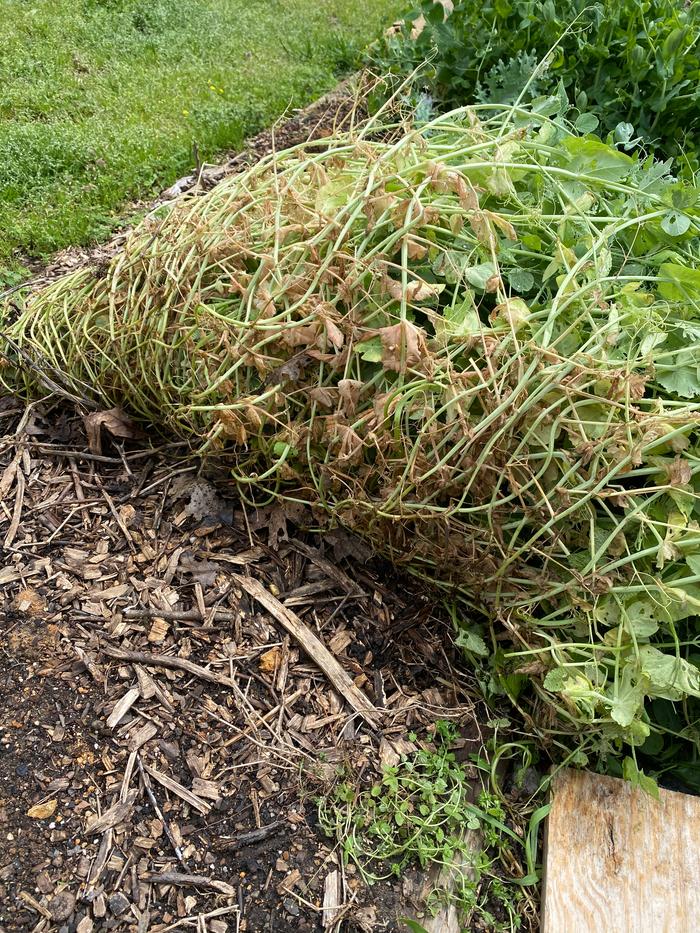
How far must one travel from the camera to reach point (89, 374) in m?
2.33

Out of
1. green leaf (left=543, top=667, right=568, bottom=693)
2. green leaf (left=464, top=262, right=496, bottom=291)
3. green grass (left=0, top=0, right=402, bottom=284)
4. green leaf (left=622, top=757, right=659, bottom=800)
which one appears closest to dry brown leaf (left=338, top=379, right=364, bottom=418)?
green leaf (left=464, top=262, right=496, bottom=291)

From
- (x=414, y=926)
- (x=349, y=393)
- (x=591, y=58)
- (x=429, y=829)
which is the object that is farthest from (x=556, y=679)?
(x=591, y=58)

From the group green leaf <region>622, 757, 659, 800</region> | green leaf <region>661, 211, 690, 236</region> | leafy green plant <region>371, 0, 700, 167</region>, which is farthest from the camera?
leafy green plant <region>371, 0, 700, 167</region>

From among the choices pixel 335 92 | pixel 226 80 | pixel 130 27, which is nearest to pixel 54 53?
pixel 130 27

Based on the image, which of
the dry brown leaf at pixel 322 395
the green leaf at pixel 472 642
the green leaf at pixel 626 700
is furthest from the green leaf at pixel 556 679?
the dry brown leaf at pixel 322 395

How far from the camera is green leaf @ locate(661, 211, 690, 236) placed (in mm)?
1860

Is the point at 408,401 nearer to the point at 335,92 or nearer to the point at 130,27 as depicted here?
the point at 335,92

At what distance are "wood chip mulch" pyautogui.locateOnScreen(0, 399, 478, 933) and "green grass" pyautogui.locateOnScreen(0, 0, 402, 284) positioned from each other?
161 centimetres

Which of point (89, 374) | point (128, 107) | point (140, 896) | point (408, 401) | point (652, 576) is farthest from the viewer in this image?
point (128, 107)

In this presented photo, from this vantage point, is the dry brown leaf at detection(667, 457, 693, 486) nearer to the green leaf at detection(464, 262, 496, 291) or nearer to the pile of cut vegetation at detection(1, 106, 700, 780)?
the pile of cut vegetation at detection(1, 106, 700, 780)

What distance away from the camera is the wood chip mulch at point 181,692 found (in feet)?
5.15

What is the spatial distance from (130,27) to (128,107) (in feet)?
3.57

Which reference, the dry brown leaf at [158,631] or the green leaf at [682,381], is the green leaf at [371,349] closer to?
the green leaf at [682,381]

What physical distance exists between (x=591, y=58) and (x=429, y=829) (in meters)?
3.04
